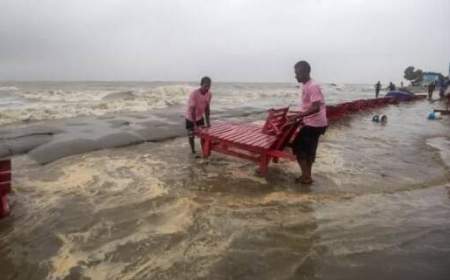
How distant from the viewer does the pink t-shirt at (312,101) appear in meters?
5.45

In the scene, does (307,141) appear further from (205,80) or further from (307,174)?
(205,80)

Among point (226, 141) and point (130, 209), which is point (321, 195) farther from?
point (130, 209)

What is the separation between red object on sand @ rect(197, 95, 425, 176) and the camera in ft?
19.6

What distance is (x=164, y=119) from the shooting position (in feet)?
46.2

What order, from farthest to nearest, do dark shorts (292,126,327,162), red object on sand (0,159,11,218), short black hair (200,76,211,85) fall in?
1. short black hair (200,76,211,85)
2. dark shorts (292,126,327,162)
3. red object on sand (0,159,11,218)

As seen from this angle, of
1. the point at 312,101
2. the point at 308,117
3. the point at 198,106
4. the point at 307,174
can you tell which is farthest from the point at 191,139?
the point at 312,101

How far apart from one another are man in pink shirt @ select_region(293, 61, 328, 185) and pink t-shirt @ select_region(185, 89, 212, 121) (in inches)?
96.0

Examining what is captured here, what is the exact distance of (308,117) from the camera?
5.63 m

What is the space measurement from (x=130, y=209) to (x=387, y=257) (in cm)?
300

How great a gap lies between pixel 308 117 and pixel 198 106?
275 cm

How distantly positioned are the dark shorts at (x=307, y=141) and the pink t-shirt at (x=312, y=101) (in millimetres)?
92

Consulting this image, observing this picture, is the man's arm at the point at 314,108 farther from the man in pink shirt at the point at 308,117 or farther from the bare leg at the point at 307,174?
the bare leg at the point at 307,174

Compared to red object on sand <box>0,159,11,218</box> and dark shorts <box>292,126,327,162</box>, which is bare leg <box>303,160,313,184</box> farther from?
red object on sand <box>0,159,11,218</box>

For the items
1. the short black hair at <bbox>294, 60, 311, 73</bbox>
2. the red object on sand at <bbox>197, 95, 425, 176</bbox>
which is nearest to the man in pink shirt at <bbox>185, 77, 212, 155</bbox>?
the red object on sand at <bbox>197, 95, 425, 176</bbox>
